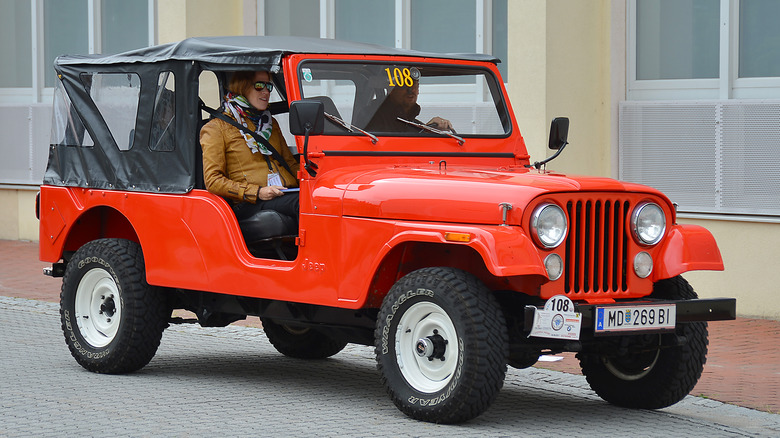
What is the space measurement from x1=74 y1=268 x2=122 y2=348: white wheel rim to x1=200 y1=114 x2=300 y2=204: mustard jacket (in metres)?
1.12

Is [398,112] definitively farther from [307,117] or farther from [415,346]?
[415,346]

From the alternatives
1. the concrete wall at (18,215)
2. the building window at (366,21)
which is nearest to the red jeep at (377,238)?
the building window at (366,21)

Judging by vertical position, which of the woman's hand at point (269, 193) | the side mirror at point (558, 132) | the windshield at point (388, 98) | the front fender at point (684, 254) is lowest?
the front fender at point (684, 254)

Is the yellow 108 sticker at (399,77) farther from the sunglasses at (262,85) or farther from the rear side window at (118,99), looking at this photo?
the rear side window at (118,99)

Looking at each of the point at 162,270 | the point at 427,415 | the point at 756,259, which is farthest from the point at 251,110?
the point at 756,259

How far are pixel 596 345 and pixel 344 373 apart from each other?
7.45ft

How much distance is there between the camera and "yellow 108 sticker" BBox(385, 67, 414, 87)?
25.9 ft

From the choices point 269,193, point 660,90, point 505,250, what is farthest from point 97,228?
point 660,90

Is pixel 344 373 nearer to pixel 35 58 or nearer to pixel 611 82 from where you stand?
pixel 611 82

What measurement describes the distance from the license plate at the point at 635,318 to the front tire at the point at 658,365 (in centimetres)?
30

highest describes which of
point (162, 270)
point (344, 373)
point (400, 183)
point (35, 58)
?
point (35, 58)

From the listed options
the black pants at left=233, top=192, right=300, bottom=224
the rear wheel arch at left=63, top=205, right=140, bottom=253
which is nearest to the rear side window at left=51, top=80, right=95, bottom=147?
the rear wheel arch at left=63, top=205, right=140, bottom=253

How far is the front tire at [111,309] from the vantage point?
26.8ft

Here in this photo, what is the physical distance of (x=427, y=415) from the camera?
6539mm
